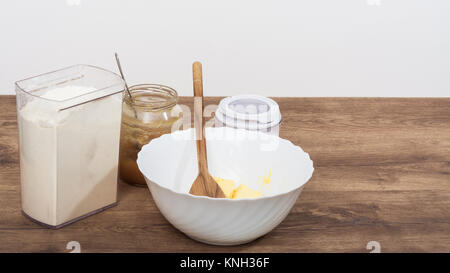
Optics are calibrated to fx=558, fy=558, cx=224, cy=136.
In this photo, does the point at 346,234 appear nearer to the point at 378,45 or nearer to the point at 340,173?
the point at 340,173

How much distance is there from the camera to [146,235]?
2.61 ft

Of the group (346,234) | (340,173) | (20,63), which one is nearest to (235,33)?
(20,63)

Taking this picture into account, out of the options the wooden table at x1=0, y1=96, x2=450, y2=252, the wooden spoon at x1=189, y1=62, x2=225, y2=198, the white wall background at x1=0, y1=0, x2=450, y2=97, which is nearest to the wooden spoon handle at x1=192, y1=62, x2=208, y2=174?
the wooden spoon at x1=189, y1=62, x2=225, y2=198

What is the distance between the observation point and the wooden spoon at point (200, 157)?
83 centimetres

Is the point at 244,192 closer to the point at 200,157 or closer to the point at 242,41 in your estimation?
the point at 200,157

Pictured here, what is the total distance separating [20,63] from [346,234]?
1665 mm

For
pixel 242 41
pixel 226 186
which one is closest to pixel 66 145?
pixel 226 186

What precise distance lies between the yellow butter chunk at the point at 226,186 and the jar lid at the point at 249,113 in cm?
11

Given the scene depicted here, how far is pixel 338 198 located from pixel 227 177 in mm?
184

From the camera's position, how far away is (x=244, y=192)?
2.81 feet

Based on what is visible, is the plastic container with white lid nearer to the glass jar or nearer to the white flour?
the glass jar

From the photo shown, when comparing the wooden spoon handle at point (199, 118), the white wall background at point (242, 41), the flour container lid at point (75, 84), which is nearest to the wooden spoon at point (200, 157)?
the wooden spoon handle at point (199, 118)

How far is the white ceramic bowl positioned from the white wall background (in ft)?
3.98

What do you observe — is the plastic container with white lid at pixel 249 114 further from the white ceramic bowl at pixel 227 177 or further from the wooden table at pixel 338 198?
the wooden table at pixel 338 198
